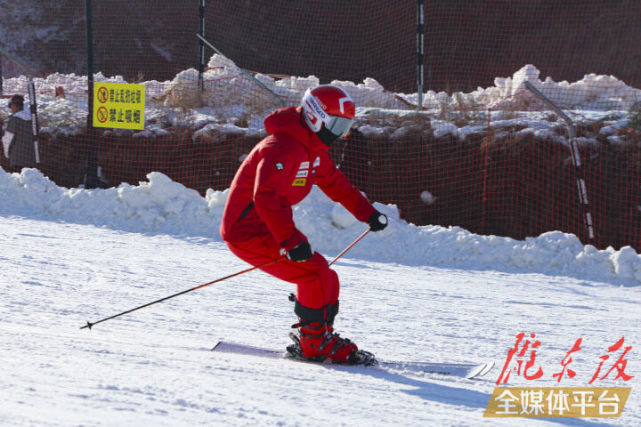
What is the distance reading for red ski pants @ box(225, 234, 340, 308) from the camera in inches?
162

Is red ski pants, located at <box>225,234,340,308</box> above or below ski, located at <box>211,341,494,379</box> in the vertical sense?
above

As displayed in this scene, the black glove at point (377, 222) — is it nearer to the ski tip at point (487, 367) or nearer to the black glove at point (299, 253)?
the black glove at point (299, 253)

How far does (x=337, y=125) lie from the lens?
4098 mm

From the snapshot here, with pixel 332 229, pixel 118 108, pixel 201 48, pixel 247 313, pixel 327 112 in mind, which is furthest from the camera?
pixel 201 48

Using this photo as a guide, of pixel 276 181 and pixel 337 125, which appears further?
pixel 337 125

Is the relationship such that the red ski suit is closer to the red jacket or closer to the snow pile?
the red jacket

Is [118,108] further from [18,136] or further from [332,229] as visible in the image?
[332,229]

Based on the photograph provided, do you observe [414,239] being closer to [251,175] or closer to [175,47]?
[251,175]

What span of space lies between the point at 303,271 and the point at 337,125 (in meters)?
0.82

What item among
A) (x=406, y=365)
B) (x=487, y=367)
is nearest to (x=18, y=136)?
(x=406, y=365)

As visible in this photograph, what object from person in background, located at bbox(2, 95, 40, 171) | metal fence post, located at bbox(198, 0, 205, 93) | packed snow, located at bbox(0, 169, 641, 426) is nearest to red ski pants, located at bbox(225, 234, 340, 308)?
packed snow, located at bbox(0, 169, 641, 426)

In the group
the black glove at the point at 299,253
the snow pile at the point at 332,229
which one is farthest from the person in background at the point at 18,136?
the black glove at the point at 299,253

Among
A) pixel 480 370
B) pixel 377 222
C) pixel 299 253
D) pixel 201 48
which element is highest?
pixel 201 48

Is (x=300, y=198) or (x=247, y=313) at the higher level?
(x=300, y=198)
